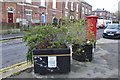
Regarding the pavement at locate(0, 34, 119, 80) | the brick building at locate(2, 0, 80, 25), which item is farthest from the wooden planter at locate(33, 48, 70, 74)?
the brick building at locate(2, 0, 80, 25)

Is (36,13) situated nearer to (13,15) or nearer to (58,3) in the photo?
(13,15)

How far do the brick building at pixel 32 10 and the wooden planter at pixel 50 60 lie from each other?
14.7 m

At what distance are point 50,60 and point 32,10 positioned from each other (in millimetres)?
25773

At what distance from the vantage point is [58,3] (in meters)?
41.4

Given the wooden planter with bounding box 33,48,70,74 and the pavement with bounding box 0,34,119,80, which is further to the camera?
the wooden planter with bounding box 33,48,70,74

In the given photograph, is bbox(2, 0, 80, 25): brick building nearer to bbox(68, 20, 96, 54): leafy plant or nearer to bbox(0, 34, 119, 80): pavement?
bbox(68, 20, 96, 54): leafy plant

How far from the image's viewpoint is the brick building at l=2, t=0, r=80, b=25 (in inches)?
1040

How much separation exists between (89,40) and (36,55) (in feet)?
9.56

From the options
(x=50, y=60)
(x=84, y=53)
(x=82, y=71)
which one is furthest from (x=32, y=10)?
(x=50, y=60)

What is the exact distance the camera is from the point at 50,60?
639 cm

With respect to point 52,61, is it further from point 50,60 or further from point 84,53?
point 84,53

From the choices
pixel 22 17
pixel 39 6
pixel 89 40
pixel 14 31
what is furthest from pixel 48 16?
pixel 89 40

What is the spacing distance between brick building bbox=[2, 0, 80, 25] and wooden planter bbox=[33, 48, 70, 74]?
14.7m

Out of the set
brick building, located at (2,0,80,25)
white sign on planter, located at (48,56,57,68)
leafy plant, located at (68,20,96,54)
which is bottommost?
white sign on planter, located at (48,56,57,68)
